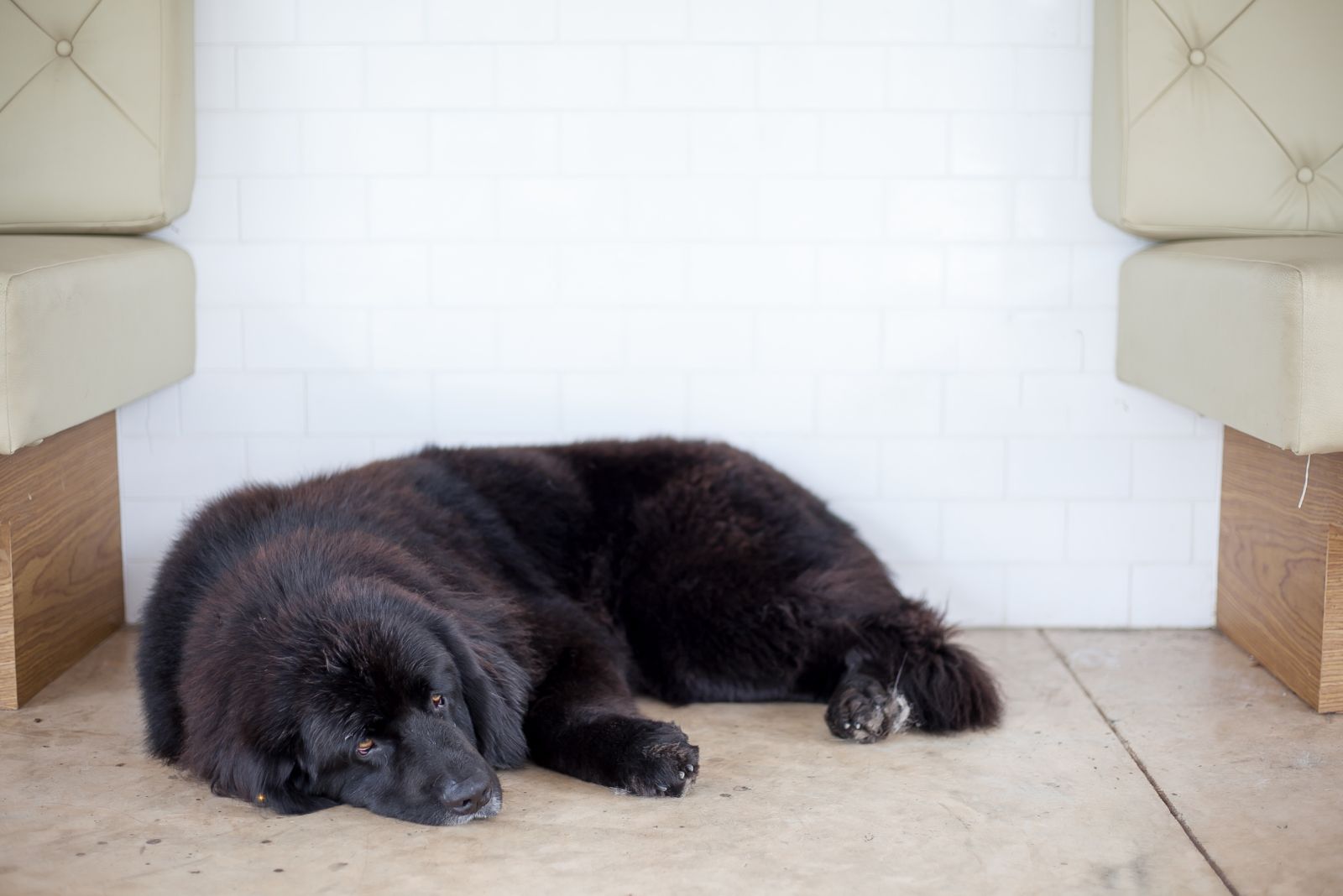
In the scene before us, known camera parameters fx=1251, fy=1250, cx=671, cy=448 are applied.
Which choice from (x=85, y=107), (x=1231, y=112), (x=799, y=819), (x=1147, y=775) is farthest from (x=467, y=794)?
(x=1231, y=112)

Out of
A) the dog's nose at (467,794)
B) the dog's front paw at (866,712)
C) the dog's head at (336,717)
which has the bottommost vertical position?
the dog's front paw at (866,712)

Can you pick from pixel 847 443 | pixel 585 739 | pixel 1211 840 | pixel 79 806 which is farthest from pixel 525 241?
pixel 1211 840

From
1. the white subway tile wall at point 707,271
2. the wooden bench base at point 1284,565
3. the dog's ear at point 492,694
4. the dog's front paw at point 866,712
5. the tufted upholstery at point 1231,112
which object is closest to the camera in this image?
the dog's ear at point 492,694

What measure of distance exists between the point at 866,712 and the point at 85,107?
251 cm

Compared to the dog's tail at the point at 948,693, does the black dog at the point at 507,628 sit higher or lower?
higher

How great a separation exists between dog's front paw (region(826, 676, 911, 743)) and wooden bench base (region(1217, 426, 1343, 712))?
38.0 inches

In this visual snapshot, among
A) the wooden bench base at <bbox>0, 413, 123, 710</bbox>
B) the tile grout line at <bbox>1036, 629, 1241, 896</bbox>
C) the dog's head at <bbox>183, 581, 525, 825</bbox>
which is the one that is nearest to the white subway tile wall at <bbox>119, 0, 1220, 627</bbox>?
the wooden bench base at <bbox>0, 413, 123, 710</bbox>

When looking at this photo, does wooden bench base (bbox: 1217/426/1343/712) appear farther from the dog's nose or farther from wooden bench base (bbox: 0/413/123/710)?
wooden bench base (bbox: 0/413/123/710)

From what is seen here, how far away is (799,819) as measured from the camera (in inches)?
91.3

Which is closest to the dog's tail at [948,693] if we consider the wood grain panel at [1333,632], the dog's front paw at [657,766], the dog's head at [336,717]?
the dog's front paw at [657,766]

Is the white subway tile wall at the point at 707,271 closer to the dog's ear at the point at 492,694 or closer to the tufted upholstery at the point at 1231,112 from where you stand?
the tufted upholstery at the point at 1231,112

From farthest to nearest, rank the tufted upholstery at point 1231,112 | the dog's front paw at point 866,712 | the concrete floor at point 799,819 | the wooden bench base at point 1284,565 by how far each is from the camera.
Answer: the tufted upholstery at point 1231,112, the wooden bench base at point 1284,565, the dog's front paw at point 866,712, the concrete floor at point 799,819

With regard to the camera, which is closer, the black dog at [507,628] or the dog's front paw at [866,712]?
the black dog at [507,628]

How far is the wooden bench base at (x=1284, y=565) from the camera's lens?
2.80 metres
